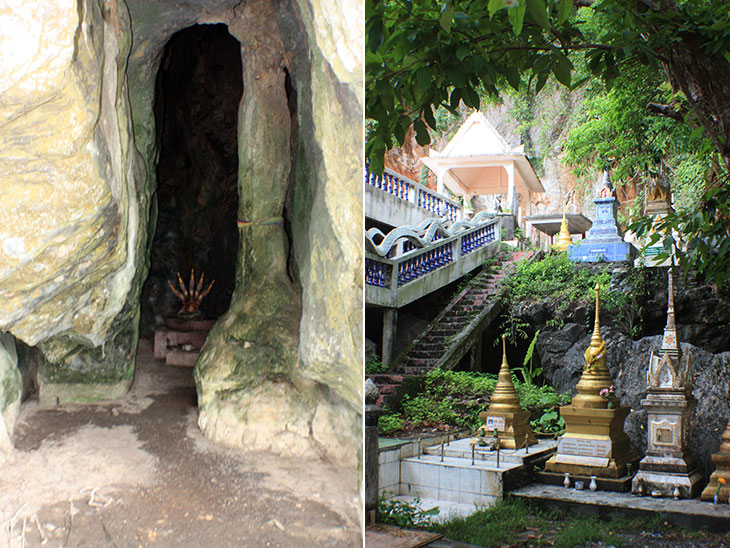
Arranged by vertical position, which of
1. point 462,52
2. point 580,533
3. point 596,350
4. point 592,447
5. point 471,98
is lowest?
point 580,533

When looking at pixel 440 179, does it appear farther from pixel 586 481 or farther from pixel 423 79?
pixel 586 481

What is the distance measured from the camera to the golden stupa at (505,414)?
207 cm

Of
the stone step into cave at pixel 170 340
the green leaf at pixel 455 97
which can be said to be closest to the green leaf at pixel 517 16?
the green leaf at pixel 455 97

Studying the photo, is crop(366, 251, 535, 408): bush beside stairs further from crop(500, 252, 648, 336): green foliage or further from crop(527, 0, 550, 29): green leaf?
crop(527, 0, 550, 29): green leaf

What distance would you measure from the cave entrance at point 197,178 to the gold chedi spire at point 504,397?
1.75m

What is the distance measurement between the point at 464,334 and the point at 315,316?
0.50 meters

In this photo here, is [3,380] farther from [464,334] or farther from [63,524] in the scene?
[464,334]

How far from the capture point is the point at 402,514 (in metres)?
1.92

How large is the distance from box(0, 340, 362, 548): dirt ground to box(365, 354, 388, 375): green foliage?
0.38 meters

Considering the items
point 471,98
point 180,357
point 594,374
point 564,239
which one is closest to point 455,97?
point 471,98

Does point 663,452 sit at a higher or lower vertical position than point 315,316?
lower

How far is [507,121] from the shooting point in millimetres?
2234

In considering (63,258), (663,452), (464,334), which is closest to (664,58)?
(464,334)

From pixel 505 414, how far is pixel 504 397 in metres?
0.05
